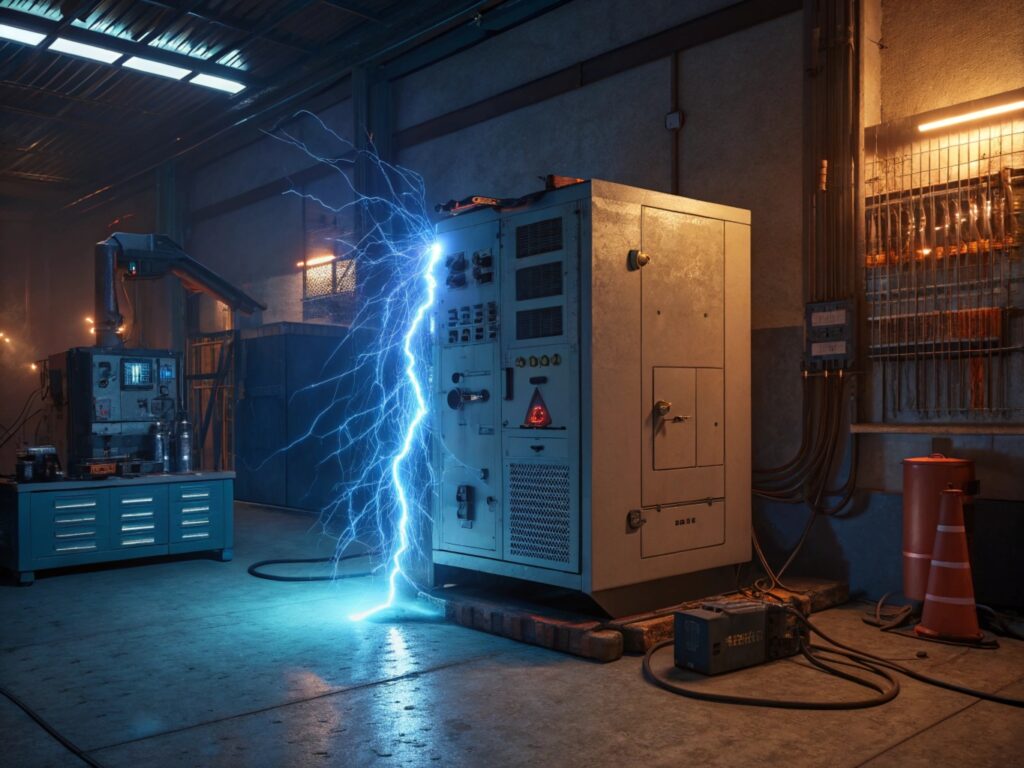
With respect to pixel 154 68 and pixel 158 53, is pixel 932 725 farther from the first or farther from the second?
pixel 154 68

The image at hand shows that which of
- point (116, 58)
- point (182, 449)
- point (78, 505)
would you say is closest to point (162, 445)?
point (182, 449)

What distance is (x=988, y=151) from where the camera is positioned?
467cm

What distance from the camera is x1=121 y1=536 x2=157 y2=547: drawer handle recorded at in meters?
6.37

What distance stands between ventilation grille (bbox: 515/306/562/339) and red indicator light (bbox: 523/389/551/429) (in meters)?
0.31

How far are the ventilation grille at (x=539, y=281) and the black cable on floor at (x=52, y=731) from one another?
285cm

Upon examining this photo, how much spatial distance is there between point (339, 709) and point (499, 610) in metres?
1.32

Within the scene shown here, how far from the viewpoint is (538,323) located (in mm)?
4613

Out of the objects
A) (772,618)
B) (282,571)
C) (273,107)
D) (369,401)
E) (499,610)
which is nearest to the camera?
(772,618)

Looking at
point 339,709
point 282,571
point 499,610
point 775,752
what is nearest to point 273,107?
point 282,571

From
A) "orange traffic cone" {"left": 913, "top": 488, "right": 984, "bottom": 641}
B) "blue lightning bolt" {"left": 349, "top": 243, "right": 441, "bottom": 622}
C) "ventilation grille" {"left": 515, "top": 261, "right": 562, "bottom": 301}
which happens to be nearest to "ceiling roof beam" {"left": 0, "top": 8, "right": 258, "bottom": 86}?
"blue lightning bolt" {"left": 349, "top": 243, "right": 441, "bottom": 622}

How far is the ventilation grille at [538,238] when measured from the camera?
451cm

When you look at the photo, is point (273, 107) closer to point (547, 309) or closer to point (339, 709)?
point (547, 309)

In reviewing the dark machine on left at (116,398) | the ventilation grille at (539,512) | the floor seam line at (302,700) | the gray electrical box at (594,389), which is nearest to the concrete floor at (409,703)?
the floor seam line at (302,700)

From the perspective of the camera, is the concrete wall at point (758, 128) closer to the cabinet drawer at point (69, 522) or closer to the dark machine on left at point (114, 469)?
the dark machine on left at point (114, 469)
